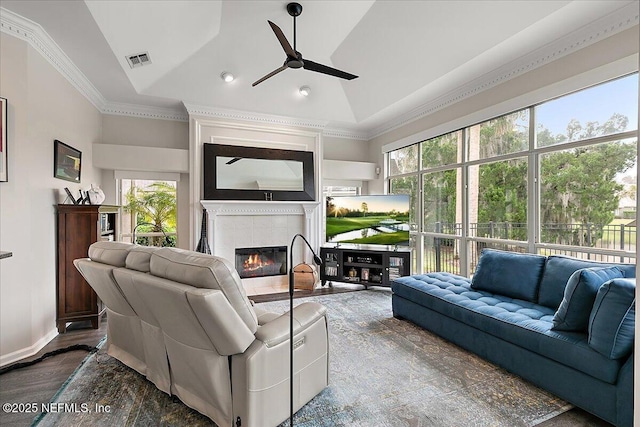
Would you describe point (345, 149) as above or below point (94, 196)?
above

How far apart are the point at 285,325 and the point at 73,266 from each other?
9.33 feet

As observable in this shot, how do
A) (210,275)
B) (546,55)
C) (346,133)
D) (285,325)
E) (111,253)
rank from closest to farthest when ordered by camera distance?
(210,275), (285,325), (111,253), (546,55), (346,133)

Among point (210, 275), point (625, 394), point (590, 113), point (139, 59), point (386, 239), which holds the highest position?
point (139, 59)

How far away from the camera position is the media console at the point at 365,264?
4840 mm

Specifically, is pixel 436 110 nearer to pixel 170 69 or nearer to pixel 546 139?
pixel 546 139

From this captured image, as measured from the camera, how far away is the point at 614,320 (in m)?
1.80

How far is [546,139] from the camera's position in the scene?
132 inches

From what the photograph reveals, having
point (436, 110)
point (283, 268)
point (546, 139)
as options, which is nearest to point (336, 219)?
point (283, 268)

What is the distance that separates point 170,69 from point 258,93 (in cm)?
122

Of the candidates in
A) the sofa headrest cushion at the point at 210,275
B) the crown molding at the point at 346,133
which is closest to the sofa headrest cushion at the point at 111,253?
the sofa headrest cushion at the point at 210,275

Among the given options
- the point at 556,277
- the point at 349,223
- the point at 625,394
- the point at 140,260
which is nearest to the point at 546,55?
the point at 556,277

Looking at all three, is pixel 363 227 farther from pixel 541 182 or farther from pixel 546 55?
pixel 546 55

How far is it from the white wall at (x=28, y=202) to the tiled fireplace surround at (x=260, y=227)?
1.96m

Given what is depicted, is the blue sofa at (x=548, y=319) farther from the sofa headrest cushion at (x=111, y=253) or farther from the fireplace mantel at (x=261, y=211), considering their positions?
the sofa headrest cushion at (x=111, y=253)
